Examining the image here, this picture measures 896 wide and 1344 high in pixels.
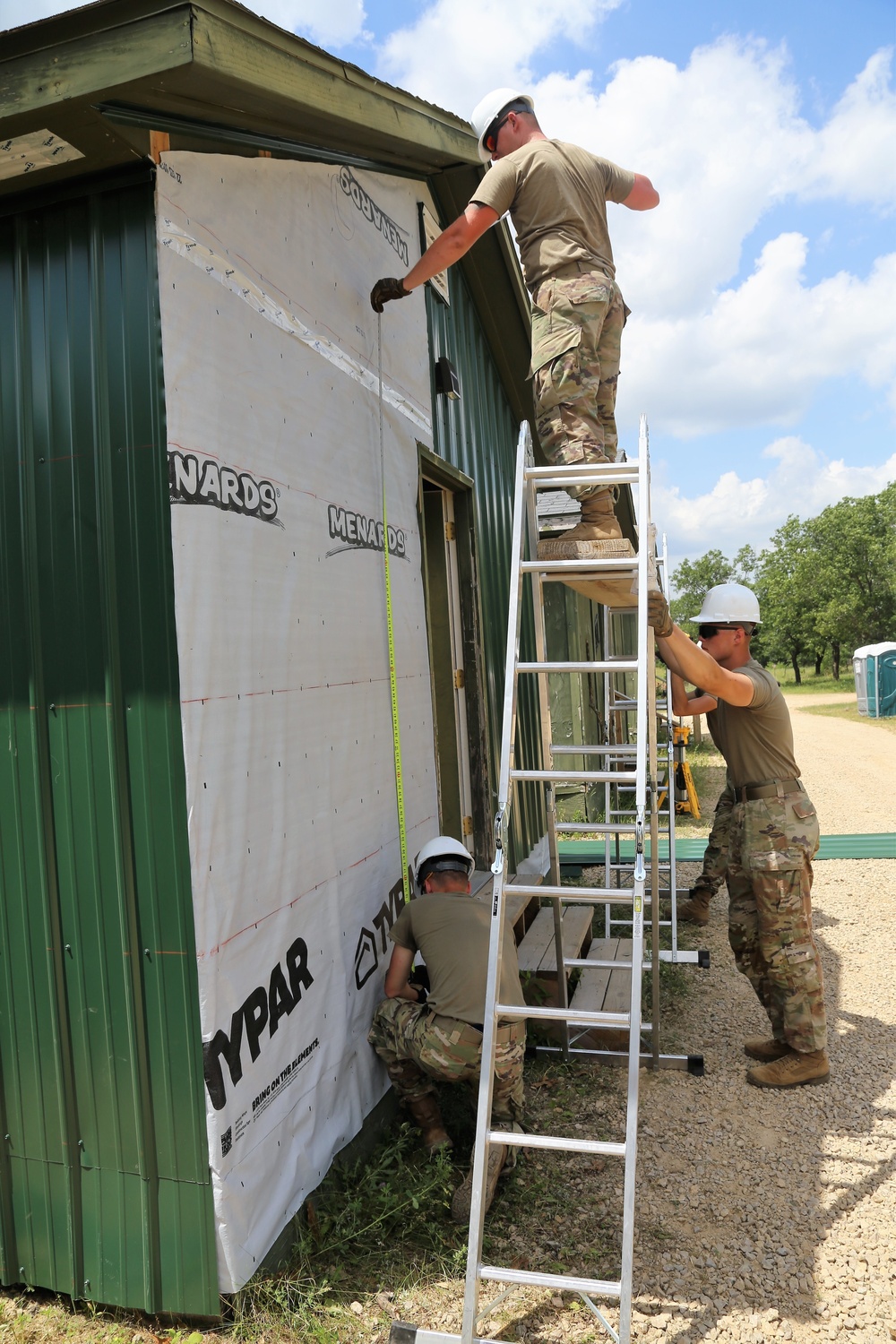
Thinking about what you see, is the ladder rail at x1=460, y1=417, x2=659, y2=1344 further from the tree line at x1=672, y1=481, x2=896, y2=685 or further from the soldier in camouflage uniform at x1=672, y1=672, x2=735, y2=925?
the tree line at x1=672, y1=481, x2=896, y2=685

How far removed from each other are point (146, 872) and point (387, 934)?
1.62 m

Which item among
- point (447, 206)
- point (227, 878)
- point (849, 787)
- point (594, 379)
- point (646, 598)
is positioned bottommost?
point (849, 787)

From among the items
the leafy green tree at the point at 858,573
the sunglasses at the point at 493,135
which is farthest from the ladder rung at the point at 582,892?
the leafy green tree at the point at 858,573

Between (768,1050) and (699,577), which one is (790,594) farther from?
(768,1050)

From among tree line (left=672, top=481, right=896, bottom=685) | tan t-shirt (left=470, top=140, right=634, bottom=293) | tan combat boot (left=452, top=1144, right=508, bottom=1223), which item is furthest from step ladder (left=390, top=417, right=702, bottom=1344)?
tree line (left=672, top=481, right=896, bottom=685)

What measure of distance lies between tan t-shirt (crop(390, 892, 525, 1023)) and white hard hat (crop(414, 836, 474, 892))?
0.48 ft

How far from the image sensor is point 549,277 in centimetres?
379

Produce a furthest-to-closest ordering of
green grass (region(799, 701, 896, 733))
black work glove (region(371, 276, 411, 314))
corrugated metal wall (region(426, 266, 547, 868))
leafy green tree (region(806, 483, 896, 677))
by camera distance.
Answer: leafy green tree (region(806, 483, 896, 677))
green grass (region(799, 701, 896, 733))
corrugated metal wall (region(426, 266, 547, 868))
black work glove (region(371, 276, 411, 314))

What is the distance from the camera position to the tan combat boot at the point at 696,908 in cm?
712

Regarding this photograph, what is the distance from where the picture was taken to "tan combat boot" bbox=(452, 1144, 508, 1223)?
326 centimetres

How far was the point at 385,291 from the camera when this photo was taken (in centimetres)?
438

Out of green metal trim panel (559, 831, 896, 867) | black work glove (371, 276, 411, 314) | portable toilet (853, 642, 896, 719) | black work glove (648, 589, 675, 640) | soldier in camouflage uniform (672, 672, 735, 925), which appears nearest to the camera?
black work glove (648, 589, 675, 640)

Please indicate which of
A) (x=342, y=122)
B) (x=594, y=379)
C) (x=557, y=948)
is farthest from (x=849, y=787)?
(x=342, y=122)

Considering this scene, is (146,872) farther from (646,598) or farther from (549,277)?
(549,277)
